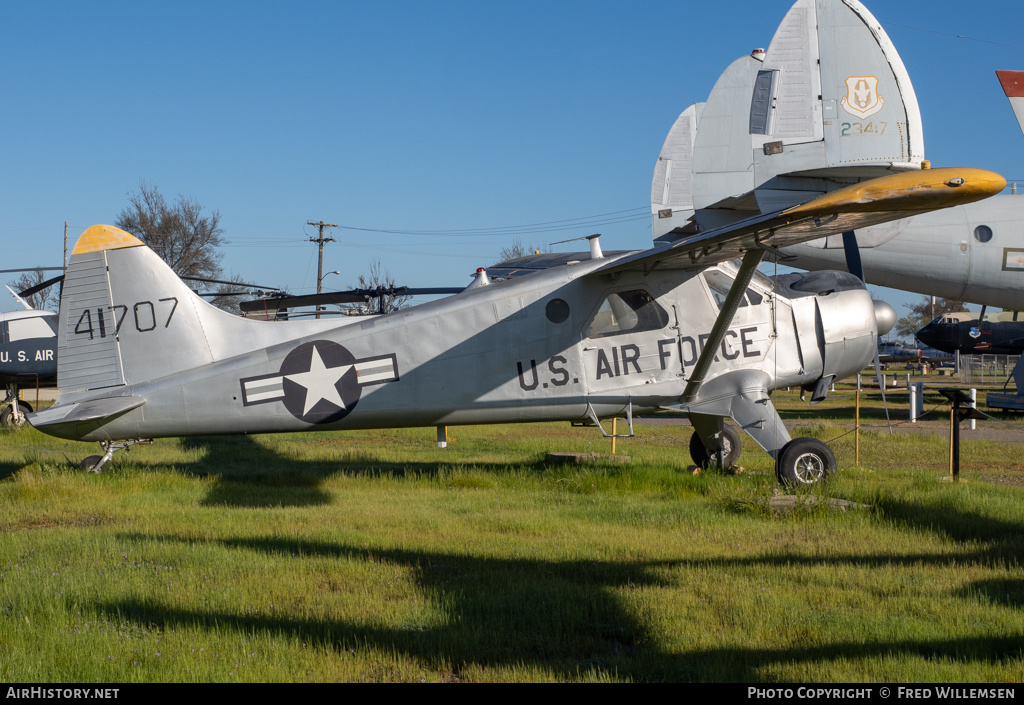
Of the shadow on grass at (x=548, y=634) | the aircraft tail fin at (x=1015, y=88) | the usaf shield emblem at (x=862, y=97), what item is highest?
the usaf shield emblem at (x=862, y=97)

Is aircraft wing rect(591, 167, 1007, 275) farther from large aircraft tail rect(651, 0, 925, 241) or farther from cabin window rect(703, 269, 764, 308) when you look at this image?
large aircraft tail rect(651, 0, 925, 241)

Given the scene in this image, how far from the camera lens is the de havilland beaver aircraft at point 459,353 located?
981cm

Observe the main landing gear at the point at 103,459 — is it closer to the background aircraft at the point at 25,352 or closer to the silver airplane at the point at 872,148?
the silver airplane at the point at 872,148

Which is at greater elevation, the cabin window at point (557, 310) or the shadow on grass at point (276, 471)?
the cabin window at point (557, 310)

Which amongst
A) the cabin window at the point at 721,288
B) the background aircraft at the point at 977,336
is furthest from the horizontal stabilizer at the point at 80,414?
the background aircraft at the point at 977,336

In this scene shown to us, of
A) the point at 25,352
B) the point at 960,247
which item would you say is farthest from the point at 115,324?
the point at 25,352

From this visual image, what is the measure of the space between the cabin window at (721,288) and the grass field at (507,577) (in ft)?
7.31

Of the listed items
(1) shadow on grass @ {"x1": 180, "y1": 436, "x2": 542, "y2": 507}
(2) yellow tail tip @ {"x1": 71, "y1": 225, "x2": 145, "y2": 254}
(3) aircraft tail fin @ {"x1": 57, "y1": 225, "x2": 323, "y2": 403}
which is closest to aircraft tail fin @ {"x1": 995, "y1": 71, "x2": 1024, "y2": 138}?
(1) shadow on grass @ {"x1": 180, "y1": 436, "x2": 542, "y2": 507}

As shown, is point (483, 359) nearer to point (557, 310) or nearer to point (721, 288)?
point (557, 310)

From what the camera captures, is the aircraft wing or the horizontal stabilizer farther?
the horizontal stabilizer

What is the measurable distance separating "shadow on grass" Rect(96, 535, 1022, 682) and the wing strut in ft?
12.3

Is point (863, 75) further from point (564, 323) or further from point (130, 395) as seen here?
point (130, 395)

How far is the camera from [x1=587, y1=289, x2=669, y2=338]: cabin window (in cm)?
1008
